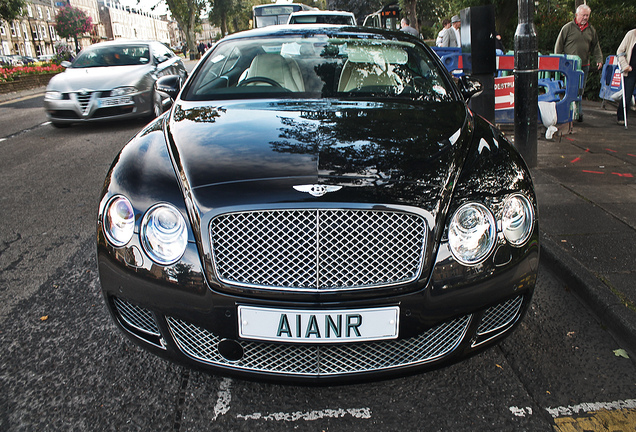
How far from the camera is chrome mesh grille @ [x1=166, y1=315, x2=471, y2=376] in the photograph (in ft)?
6.25

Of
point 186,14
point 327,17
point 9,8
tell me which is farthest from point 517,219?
point 186,14

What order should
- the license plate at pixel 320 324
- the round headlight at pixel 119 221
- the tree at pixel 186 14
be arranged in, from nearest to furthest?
the license plate at pixel 320 324, the round headlight at pixel 119 221, the tree at pixel 186 14

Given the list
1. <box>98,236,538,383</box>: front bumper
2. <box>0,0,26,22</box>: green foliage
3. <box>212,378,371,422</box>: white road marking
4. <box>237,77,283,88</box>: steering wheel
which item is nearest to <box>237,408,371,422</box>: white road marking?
<box>212,378,371,422</box>: white road marking

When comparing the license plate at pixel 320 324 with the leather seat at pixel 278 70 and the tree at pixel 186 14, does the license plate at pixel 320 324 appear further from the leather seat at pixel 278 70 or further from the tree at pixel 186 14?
the tree at pixel 186 14

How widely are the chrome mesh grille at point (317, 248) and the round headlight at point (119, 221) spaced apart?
1.19 feet

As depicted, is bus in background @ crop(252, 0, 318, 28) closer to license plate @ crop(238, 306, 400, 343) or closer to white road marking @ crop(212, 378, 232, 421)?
white road marking @ crop(212, 378, 232, 421)

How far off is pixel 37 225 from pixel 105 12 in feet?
395

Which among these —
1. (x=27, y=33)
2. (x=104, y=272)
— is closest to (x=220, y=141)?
(x=104, y=272)

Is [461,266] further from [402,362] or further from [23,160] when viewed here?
[23,160]

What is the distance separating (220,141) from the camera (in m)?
2.34

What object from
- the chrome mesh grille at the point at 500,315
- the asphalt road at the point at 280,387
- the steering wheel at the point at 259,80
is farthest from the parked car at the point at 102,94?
the chrome mesh grille at the point at 500,315

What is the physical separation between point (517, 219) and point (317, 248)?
0.82 metres

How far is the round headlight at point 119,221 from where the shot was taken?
1968 mm

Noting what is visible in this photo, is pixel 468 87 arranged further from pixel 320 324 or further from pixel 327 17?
pixel 327 17
